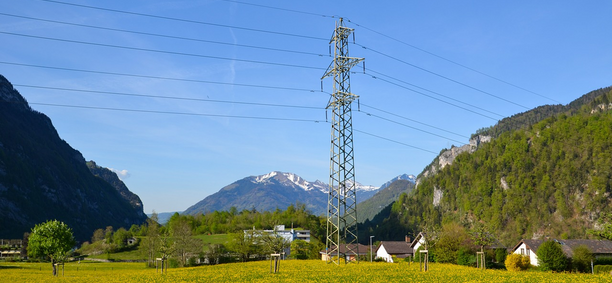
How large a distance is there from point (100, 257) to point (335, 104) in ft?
496

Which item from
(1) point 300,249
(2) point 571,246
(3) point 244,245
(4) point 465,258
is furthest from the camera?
(1) point 300,249

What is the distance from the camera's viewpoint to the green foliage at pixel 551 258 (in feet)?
233

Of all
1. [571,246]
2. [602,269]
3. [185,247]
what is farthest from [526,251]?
[185,247]

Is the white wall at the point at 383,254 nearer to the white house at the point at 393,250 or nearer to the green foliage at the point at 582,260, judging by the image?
the white house at the point at 393,250

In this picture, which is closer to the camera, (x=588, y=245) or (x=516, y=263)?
(x=516, y=263)

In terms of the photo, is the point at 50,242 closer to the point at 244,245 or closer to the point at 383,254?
the point at 244,245

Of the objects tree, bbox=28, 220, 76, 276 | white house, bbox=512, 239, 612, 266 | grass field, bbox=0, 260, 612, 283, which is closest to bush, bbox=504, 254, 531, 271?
grass field, bbox=0, 260, 612, 283

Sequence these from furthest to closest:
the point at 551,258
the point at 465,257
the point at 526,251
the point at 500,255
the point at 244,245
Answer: the point at 244,245, the point at 526,251, the point at 500,255, the point at 465,257, the point at 551,258

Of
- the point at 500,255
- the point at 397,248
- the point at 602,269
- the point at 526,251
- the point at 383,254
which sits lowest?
the point at 383,254

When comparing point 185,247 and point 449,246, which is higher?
point 449,246

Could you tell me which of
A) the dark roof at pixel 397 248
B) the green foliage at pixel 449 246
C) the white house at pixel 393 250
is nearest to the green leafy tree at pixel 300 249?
the white house at pixel 393 250

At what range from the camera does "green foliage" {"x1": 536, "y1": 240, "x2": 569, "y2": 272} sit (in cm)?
7094

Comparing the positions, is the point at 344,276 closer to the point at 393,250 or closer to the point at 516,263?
the point at 516,263

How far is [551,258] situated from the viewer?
234 ft
